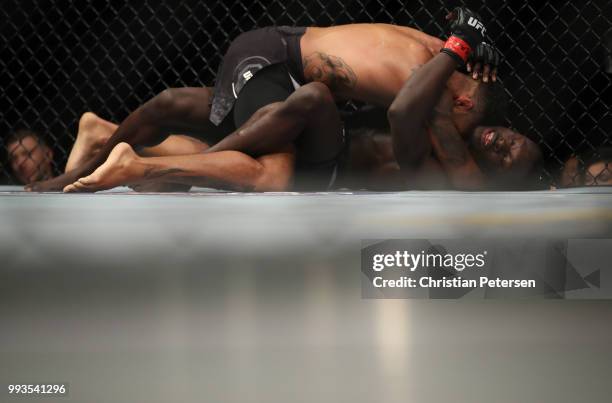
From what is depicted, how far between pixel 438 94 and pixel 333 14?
2.93 ft

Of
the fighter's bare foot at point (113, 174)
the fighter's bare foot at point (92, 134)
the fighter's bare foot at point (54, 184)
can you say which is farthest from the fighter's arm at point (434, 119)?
the fighter's bare foot at point (92, 134)

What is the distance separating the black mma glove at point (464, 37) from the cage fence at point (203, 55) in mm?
625

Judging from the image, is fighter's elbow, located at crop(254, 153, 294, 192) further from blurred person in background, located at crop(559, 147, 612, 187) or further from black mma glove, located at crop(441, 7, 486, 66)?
blurred person in background, located at crop(559, 147, 612, 187)

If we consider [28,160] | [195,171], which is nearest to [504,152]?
[195,171]

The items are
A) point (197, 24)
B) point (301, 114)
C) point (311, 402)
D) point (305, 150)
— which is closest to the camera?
point (311, 402)

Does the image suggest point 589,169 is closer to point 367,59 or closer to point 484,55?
point 484,55

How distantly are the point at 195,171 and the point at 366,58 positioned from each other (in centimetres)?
58

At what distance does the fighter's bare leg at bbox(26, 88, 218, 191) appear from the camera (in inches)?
74.8

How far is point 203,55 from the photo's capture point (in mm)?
2461

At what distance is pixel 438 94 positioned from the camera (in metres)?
1.64

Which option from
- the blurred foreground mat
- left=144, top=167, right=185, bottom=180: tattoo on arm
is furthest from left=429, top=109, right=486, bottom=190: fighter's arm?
left=144, top=167, right=185, bottom=180: tattoo on arm

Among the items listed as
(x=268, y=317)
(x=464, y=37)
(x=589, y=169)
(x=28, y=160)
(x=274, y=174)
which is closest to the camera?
(x=268, y=317)

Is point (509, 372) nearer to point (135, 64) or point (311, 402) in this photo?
point (311, 402)

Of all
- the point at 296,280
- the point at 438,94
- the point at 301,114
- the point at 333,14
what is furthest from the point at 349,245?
the point at 333,14
